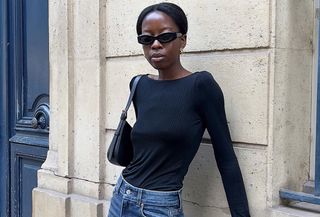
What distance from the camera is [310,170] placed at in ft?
10.2

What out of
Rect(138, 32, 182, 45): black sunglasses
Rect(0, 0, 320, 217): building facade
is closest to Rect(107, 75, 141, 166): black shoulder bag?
Rect(138, 32, 182, 45): black sunglasses

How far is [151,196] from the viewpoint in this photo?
270cm

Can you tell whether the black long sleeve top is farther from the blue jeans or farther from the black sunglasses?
the black sunglasses

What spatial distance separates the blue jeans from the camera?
8.78 ft

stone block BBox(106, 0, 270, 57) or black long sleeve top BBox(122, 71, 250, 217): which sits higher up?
stone block BBox(106, 0, 270, 57)

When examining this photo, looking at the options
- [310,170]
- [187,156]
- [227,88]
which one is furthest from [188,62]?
[310,170]

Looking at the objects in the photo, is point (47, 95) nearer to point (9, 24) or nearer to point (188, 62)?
point (9, 24)

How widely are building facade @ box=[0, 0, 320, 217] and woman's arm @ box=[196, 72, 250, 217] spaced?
23 cm

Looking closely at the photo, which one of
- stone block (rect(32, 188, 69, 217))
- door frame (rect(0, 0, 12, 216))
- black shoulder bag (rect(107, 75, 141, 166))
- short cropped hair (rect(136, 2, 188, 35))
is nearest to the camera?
short cropped hair (rect(136, 2, 188, 35))

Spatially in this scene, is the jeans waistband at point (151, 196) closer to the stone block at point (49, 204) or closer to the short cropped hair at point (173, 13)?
the short cropped hair at point (173, 13)

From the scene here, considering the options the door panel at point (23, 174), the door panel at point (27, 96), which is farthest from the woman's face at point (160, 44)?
the door panel at point (23, 174)

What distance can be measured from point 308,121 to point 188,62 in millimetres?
797

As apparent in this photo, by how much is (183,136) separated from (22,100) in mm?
2664

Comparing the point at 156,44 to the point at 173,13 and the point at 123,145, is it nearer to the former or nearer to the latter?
the point at 173,13
